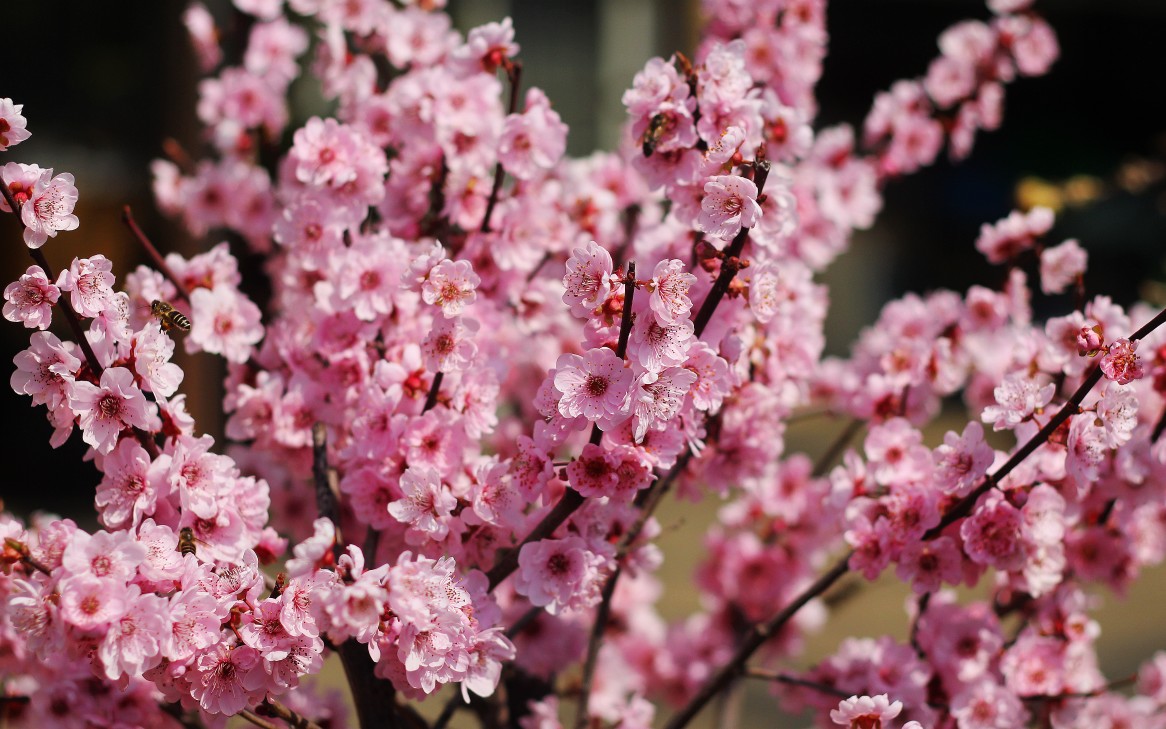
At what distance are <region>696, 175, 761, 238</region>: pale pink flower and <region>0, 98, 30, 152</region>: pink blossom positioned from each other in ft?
1.77

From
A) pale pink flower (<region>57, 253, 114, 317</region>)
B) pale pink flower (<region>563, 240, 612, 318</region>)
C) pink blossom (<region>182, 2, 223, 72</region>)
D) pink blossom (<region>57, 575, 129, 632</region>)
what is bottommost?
pink blossom (<region>57, 575, 129, 632</region>)

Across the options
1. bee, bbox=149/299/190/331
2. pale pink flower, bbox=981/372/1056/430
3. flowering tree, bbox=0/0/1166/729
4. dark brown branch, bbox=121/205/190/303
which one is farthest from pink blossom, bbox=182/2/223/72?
pale pink flower, bbox=981/372/1056/430

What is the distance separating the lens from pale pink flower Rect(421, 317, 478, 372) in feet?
3.16

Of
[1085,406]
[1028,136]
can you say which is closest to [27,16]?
[1085,406]

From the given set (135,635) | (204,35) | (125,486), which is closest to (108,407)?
(125,486)

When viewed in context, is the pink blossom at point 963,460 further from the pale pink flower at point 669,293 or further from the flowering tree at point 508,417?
the pale pink flower at point 669,293

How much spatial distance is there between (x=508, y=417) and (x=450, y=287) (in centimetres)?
65

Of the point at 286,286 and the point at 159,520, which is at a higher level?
the point at 286,286

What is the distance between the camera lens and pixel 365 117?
4.27ft

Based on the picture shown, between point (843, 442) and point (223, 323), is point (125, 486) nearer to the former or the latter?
point (223, 323)

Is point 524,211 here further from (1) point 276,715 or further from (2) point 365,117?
(1) point 276,715

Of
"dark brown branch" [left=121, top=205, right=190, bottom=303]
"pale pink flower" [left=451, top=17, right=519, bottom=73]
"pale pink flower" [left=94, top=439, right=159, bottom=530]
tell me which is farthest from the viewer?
"pale pink flower" [left=451, top=17, right=519, bottom=73]

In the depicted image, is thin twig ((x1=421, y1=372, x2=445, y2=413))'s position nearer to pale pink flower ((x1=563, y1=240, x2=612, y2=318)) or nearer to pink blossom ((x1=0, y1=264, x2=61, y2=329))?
pale pink flower ((x1=563, y1=240, x2=612, y2=318))

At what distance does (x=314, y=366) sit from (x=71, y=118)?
4528 millimetres
